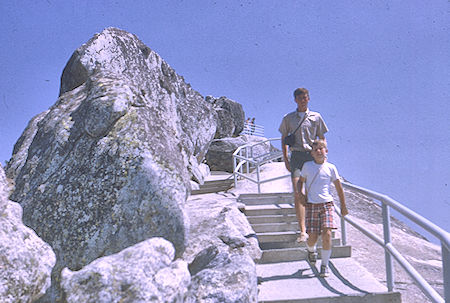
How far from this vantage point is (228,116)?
24.0m

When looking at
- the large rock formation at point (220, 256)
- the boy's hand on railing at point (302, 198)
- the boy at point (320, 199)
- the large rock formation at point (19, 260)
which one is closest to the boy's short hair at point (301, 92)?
the boy at point (320, 199)

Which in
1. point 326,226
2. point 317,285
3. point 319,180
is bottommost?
point 317,285

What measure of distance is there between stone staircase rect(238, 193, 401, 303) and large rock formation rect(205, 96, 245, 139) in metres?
16.0

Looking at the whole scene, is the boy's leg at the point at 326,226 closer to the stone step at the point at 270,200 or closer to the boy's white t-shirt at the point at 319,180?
the boy's white t-shirt at the point at 319,180

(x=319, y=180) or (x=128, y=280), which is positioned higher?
(x=319, y=180)

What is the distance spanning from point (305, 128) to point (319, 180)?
803 mm

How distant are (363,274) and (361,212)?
160 inches

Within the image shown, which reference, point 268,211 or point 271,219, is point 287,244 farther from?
point 268,211

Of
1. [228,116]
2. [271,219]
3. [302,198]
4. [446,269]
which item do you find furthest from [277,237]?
[228,116]

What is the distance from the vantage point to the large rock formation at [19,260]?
2135 mm

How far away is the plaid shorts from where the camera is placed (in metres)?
3.94

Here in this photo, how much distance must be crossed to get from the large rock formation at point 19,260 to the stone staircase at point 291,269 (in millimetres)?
2056

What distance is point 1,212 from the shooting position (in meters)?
2.46

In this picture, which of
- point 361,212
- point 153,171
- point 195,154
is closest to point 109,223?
point 153,171
